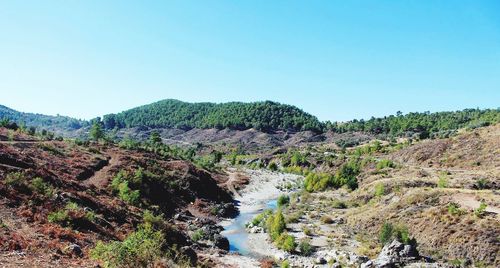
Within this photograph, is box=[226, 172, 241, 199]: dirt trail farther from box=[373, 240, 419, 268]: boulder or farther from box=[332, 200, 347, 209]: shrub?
box=[373, 240, 419, 268]: boulder

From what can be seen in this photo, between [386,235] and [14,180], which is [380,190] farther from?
[14,180]

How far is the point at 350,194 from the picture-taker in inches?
3841

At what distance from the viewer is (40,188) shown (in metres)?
47.0

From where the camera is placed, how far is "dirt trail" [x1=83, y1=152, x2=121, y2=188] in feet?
246

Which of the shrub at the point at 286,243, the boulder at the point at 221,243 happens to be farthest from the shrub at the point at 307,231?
the boulder at the point at 221,243

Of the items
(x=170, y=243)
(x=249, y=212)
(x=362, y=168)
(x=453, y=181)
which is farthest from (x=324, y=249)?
(x=362, y=168)

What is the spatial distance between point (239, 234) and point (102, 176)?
2978 cm

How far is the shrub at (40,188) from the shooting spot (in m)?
45.8

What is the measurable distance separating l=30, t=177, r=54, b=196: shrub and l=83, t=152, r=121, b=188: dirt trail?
67.0 feet

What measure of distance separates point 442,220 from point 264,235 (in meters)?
26.3

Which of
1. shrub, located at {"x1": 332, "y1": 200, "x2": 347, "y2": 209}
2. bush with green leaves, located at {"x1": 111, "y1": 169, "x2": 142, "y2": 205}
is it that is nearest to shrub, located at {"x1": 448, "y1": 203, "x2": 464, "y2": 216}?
shrub, located at {"x1": 332, "y1": 200, "x2": 347, "y2": 209}

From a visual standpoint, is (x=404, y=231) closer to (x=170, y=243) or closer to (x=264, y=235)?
(x=264, y=235)

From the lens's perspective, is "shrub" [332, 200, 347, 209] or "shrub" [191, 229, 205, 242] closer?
"shrub" [191, 229, 205, 242]

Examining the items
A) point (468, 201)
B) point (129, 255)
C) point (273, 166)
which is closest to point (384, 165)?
point (468, 201)
